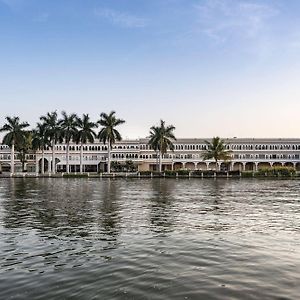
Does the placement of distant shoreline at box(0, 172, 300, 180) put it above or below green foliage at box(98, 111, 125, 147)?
below

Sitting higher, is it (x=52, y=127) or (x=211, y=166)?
(x=52, y=127)

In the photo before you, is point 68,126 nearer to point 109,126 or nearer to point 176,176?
point 109,126

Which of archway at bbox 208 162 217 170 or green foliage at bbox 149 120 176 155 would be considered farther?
archway at bbox 208 162 217 170

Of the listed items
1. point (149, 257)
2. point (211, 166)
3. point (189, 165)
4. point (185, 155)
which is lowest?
point (149, 257)

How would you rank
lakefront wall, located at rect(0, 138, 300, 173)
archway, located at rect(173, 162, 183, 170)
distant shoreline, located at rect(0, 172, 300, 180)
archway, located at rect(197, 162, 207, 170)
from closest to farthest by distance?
1. distant shoreline, located at rect(0, 172, 300, 180)
2. lakefront wall, located at rect(0, 138, 300, 173)
3. archway, located at rect(197, 162, 207, 170)
4. archway, located at rect(173, 162, 183, 170)

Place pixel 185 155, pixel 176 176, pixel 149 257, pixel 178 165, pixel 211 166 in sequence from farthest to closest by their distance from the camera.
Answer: pixel 178 165, pixel 185 155, pixel 211 166, pixel 176 176, pixel 149 257

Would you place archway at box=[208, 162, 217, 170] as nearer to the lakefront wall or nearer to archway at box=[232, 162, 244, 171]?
the lakefront wall

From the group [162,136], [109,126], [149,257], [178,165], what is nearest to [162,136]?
[162,136]

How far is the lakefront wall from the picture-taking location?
132 metres

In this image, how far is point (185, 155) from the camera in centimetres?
13525

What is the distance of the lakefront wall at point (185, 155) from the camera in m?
132

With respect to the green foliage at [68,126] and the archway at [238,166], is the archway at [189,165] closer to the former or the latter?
the archway at [238,166]

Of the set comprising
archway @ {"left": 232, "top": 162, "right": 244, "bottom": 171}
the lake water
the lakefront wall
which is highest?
the lakefront wall

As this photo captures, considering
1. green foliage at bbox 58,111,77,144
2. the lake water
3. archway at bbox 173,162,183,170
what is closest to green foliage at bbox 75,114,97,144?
green foliage at bbox 58,111,77,144
